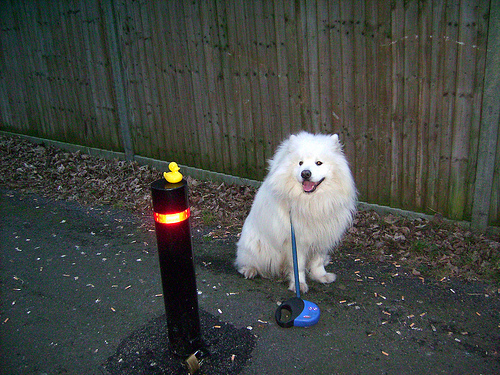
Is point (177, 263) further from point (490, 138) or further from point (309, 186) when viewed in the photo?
point (490, 138)

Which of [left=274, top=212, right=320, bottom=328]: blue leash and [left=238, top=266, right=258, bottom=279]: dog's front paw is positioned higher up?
[left=274, top=212, right=320, bottom=328]: blue leash

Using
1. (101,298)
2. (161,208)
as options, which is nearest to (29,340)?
(101,298)

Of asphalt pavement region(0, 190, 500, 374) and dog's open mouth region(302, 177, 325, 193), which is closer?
asphalt pavement region(0, 190, 500, 374)

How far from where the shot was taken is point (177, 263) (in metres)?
3.04

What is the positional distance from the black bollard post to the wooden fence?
3.06 meters

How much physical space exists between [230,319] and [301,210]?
3.84ft

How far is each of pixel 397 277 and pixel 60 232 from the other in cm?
425

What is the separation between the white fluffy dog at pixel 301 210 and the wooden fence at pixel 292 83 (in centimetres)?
144

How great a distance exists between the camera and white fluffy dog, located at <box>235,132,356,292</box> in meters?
A: 3.82

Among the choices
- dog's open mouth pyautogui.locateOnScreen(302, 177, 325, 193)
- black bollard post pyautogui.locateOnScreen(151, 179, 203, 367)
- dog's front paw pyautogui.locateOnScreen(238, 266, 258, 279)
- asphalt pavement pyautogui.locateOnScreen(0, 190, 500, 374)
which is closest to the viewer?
black bollard post pyautogui.locateOnScreen(151, 179, 203, 367)

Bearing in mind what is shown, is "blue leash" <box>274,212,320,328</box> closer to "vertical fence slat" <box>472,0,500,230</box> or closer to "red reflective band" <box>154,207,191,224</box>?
"red reflective band" <box>154,207,191,224</box>

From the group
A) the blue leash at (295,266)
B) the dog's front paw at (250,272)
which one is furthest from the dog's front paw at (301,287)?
the dog's front paw at (250,272)

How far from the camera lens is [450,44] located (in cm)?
444

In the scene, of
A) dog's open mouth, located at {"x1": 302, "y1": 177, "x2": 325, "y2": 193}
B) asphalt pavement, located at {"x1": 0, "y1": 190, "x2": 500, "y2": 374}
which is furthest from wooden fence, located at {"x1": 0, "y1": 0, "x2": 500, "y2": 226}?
dog's open mouth, located at {"x1": 302, "y1": 177, "x2": 325, "y2": 193}
